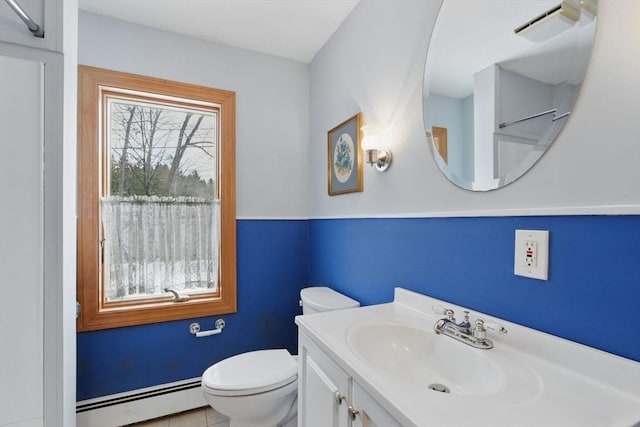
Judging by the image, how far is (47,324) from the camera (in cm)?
104

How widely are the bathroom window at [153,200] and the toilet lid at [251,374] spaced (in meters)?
0.54

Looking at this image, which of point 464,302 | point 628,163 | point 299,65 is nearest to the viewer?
point 628,163

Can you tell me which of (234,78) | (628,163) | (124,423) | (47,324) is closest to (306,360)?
(47,324)

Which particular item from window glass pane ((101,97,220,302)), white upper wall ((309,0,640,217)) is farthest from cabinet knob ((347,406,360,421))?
window glass pane ((101,97,220,302))

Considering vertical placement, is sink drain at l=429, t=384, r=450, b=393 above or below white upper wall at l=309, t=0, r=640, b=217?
below

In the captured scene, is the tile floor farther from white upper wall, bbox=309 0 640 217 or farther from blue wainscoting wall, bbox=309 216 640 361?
white upper wall, bbox=309 0 640 217

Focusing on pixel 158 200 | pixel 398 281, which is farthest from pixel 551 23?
pixel 158 200

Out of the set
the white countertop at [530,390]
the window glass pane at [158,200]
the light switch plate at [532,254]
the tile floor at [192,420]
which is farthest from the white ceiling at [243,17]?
the tile floor at [192,420]

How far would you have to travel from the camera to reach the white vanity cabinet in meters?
0.73

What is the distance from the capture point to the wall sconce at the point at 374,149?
143cm

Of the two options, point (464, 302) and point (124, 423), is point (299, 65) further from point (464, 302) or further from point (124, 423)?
point (124, 423)

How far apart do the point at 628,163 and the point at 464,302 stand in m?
0.59

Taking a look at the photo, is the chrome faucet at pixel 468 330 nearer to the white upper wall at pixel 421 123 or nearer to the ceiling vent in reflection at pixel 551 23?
the white upper wall at pixel 421 123

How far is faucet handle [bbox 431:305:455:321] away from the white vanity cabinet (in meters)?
0.42
